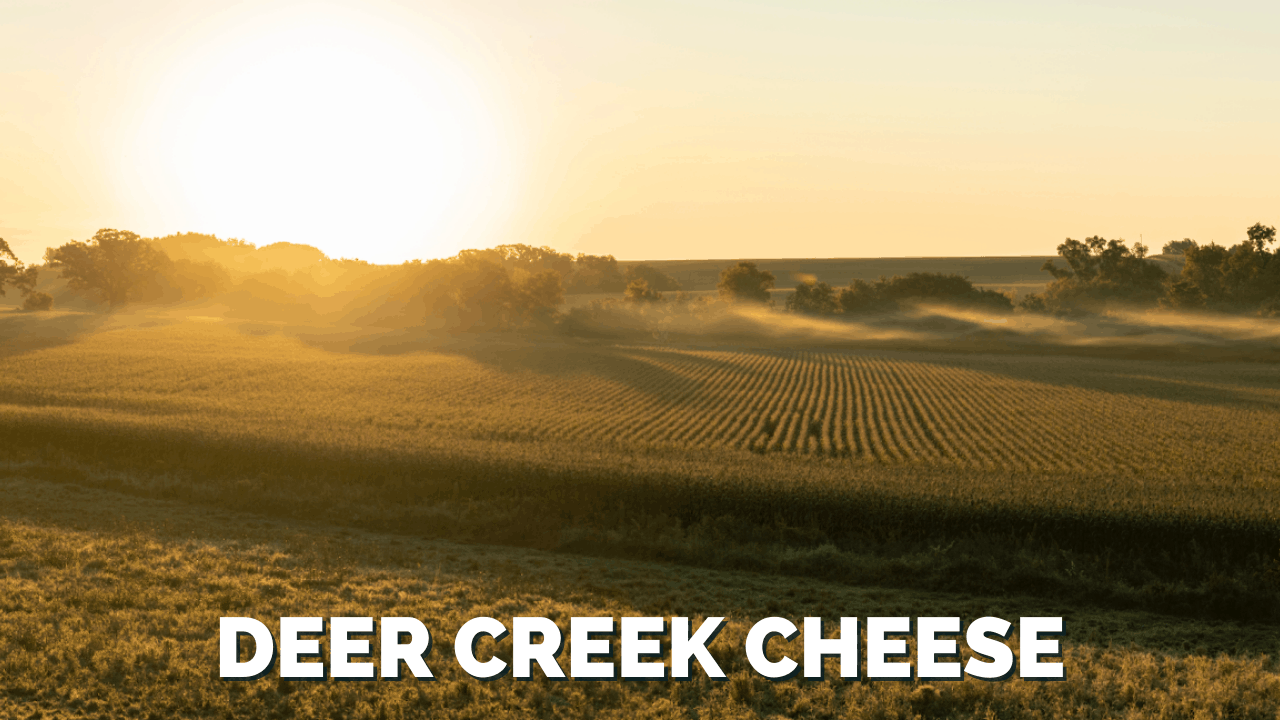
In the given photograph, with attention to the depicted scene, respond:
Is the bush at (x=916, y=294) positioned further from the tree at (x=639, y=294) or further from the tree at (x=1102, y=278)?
the tree at (x=639, y=294)

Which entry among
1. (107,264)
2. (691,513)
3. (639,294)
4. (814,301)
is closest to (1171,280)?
(814,301)

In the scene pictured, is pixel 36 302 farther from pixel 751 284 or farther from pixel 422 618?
pixel 422 618

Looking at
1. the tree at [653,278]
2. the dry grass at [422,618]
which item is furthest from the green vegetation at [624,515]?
the tree at [653,278]

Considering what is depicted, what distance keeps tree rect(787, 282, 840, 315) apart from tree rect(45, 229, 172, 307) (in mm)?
72613

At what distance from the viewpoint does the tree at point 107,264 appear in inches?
3428

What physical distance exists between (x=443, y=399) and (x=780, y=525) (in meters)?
25.2

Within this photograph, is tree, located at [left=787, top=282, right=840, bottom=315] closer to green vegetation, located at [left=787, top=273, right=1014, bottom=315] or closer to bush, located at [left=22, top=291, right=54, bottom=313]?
green vegetation, located at [left=787, top=273, right=1014, bottom=315]

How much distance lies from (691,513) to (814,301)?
86432 millimetres

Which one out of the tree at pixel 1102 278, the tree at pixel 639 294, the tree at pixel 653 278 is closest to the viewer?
the tree at pixel 1102 278

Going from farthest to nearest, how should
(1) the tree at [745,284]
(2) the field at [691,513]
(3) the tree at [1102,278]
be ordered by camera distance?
(1) the tree at [745,284]
(3) the tree at [1102,278]
(2) the field at [691,513]

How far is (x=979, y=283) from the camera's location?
466 ft

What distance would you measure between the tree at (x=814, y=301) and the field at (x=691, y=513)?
59.8 m

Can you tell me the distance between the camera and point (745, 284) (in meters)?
115

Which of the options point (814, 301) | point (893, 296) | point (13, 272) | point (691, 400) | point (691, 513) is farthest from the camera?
point (893, 296)
